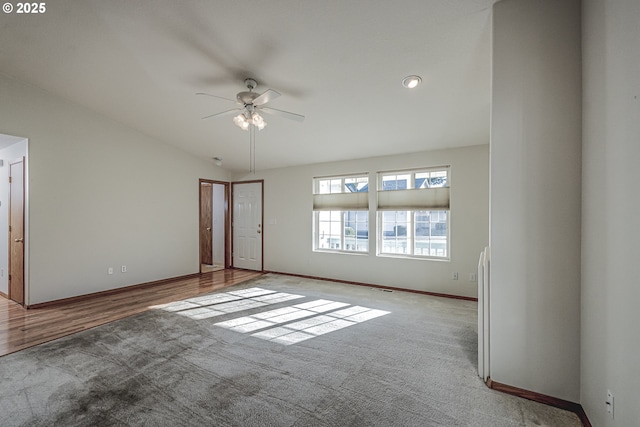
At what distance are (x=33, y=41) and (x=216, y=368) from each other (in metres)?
3.75

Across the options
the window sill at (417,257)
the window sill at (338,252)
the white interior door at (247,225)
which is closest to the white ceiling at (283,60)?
the window sill at (417,257)

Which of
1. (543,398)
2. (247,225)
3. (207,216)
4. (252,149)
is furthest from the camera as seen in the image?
(207,216)

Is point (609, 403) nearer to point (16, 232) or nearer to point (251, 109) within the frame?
point (251, 109)

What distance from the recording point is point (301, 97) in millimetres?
3398

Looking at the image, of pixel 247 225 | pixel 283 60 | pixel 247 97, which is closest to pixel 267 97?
pixel 247 97

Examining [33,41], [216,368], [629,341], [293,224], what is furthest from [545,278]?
Result: [33,41]

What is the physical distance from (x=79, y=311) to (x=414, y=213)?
5.07 meters

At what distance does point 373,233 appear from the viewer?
504cm

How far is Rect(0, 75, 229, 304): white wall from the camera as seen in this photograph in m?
3.76

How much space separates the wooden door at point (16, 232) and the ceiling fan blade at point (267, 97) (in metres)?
3.62

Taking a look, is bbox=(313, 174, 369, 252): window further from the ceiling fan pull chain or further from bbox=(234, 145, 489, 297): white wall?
the ceiling fan pull chain

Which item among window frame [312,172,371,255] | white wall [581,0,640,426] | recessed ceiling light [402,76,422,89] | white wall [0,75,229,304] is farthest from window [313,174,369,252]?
white wall [581,0,640,426]

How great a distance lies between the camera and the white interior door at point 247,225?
6.37 m

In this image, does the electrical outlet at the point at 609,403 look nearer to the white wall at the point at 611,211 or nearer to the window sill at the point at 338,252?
the white wall at the point at 611,211
